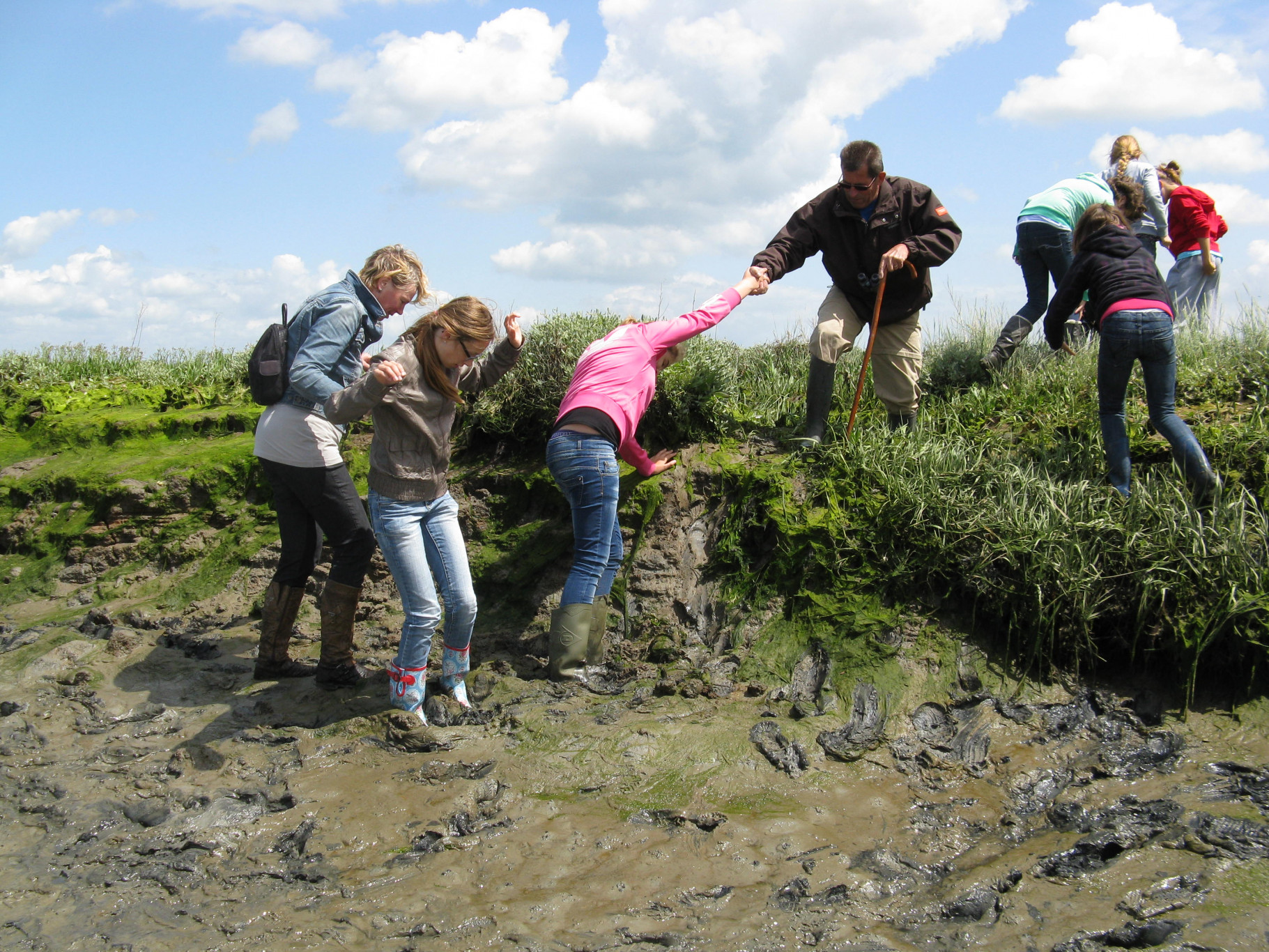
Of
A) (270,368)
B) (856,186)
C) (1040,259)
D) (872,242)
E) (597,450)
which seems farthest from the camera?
(1040,259)

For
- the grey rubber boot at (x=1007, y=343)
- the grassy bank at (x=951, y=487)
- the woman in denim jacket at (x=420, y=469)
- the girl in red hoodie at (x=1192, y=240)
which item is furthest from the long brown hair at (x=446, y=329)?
the girl in red hoodie at (x=1192, y=240)

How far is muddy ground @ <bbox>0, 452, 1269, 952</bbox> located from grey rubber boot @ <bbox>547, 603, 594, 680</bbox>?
0.42 ft

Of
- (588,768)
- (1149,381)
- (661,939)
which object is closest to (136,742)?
(588,768)

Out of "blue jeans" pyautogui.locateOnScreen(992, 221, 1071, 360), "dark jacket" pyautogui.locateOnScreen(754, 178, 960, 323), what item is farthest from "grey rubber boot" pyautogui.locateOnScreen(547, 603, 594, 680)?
"blue jeans" pyautogui.locateOnScreen(992, 221, 1071, 360)

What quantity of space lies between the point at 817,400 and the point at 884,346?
564 mm

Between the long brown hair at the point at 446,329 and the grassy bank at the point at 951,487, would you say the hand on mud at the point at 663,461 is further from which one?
the long brown hair at the point at 446,329

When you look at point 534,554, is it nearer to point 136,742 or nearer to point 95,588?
point 136,742

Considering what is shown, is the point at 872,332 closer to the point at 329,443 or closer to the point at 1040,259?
the point at 1040,259

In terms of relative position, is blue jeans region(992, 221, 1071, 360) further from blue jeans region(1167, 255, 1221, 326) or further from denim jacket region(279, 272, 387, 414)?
denim jacket region(279, 272, 387, 414)

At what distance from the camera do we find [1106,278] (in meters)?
4.83

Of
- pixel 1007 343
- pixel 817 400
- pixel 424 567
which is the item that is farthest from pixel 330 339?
pixel 1007 343

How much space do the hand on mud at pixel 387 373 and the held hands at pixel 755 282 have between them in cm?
220

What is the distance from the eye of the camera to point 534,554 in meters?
5.83

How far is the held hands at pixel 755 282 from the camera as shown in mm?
5281
